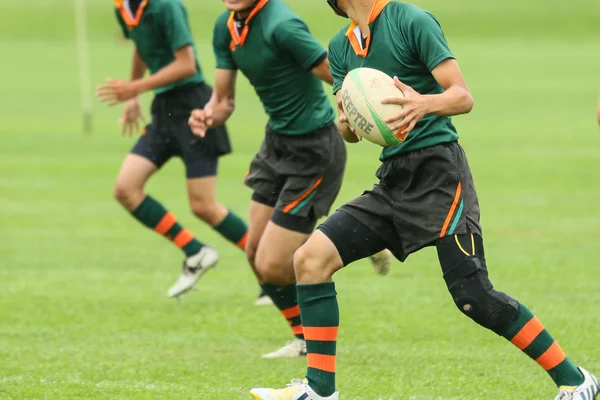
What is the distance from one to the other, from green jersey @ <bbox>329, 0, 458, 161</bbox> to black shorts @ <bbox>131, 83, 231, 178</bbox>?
349cm

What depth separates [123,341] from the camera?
7766 mm

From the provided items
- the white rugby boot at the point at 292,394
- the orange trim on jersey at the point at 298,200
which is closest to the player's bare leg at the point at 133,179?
the orange trim on jersey at the point at 298,200

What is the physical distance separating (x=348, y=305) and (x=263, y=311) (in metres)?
0.66

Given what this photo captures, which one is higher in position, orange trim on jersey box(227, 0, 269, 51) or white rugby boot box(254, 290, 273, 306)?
orange trim on jersey box(227, 0, 269, 51)

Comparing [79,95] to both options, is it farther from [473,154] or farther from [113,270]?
[113,270]

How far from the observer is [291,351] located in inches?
289

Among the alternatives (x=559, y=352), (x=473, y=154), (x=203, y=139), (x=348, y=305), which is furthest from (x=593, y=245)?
(x=473, y=154)

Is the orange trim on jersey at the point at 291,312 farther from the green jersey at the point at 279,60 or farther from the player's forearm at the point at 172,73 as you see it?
the player's forearm at the point at 172,73

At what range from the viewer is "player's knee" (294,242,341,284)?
18.7ft

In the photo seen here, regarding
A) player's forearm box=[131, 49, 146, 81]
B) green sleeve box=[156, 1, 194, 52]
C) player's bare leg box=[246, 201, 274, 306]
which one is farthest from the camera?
player's forearm box=[131, 49, 146, 81]

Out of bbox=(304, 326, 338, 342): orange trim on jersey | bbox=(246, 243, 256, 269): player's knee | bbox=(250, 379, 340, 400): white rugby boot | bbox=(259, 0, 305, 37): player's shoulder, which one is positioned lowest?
bbox=(246, 243, 256, 269): player's knee

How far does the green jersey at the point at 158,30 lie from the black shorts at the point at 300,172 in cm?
178

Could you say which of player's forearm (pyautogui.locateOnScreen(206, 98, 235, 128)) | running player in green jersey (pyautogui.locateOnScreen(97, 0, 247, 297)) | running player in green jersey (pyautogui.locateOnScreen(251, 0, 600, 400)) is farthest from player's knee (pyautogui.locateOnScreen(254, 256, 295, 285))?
running player in green jersey (pyautogui.locateOnScreen(97, 0, 247, 297))

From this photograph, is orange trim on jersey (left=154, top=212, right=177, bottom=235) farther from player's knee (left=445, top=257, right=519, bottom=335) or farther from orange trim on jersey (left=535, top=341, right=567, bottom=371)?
orange trim on jersey (left=535, top=341, right=567, bottom=371)
